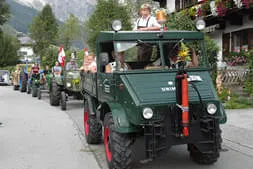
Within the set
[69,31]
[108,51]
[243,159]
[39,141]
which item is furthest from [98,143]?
[69,31]

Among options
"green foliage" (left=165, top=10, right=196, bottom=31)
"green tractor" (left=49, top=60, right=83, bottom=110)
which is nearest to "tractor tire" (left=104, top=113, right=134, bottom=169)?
"green tractor" (left=49, top=60, right=83, bottom=110)

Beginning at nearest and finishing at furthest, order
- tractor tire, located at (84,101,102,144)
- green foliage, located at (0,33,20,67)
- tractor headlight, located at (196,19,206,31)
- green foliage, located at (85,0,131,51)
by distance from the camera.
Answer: tractor headlight, located at (196,19,206,31) → tractor tire, located at (84,101,102,144) → green foliage, located at (85,0,131,51) → green foliage, located at (0,33,20,67)

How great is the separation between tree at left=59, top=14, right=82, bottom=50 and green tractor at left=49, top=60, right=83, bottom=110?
4949 cm

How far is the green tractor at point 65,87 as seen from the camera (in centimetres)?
1383

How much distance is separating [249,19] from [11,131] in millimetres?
12845

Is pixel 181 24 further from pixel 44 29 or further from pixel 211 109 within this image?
pixel 44 29

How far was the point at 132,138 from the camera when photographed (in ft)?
18.2

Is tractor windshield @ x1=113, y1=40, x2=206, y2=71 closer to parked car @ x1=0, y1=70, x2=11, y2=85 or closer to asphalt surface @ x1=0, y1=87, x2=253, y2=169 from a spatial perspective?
asphalt surface @ x1=0, y1=87, x2=253, y2=169

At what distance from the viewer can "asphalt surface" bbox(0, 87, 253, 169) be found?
250 inches

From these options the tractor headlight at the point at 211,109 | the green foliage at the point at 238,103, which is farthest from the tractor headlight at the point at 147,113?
the green foliage at the point at 238,103

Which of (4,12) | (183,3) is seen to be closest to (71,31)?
(183,3)

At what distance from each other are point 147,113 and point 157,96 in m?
0.35

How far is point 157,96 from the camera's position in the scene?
5418mm

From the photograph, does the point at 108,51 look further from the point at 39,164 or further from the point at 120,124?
the point at 39,164
